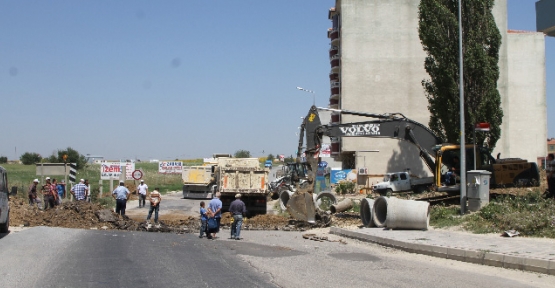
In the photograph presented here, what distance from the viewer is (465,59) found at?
39688 millimetres

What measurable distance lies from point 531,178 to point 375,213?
7.73 metres

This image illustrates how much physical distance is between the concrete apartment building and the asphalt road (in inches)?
1796

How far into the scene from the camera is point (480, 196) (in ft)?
65.5

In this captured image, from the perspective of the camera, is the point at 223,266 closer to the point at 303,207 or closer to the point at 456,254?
the point at 456,254

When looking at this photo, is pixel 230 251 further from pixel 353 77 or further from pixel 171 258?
pixel 353 77

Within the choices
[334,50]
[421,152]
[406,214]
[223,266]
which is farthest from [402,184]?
[334,50]

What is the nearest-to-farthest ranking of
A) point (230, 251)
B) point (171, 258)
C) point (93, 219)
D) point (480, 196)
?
1. point (171, 258)
2. point (230, 251)
3. point (480, 196)
4. point (93, 219)

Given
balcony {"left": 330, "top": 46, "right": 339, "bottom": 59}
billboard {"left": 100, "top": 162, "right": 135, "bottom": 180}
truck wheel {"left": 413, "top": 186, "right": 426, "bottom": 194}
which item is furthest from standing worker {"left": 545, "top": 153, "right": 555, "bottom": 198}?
balcony {"left": 330, "top": 46, "right": 339, "bottom": 59}

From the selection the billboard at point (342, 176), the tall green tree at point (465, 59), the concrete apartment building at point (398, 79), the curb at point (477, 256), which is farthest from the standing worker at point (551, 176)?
the concrete apartment building at point (398, 79)

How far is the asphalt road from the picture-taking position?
33.8 ft

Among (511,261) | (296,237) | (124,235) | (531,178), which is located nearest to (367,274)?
(511,261)

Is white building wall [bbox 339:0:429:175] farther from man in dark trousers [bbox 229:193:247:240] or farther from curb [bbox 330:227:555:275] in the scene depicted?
curb [bbox 330:227:555:275]

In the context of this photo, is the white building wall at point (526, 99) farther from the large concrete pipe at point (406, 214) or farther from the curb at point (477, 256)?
the curb at point (477, 256)

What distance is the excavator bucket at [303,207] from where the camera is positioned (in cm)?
2234
